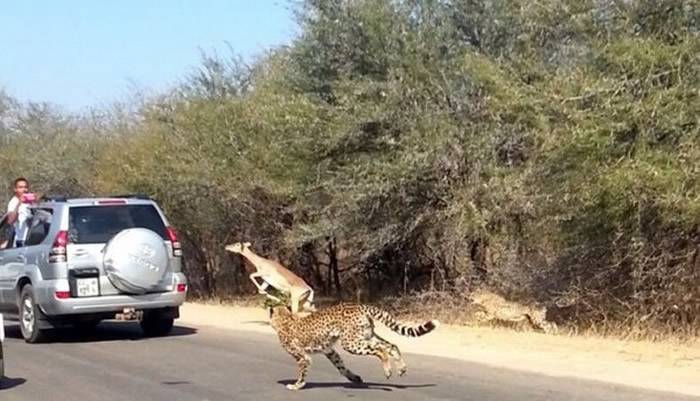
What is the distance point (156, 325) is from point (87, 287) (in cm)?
182

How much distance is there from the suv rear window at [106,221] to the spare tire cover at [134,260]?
37cm

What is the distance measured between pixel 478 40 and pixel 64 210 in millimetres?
7365

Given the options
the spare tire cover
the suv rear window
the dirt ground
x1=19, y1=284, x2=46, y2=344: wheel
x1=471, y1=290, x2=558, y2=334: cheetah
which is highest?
the suv rear window

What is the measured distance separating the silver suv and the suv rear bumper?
0.04ft

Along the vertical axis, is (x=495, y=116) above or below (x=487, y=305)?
above

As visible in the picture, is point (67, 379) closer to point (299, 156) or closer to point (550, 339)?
point (550, 339)

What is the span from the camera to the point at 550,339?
57.1 feet

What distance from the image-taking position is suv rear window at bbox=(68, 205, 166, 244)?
17.0 meters

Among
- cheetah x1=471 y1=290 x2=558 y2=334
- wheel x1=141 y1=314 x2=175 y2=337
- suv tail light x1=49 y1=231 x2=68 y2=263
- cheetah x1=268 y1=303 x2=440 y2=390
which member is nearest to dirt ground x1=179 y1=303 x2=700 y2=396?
cheetah x1=471 y1=290 x2=558 y2=334

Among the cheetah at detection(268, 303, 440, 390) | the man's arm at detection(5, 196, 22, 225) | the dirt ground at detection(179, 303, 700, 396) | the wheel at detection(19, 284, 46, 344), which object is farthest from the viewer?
the man's arm at detection(5, 196, 22, 225)

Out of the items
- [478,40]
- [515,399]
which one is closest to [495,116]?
[478,40]

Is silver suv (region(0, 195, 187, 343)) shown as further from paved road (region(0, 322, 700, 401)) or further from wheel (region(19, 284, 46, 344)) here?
paved road (region(0, 322, 700, 401))

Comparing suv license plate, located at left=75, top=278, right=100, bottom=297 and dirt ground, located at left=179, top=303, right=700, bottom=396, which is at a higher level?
suv license plate, located at left=75, top=278, right=100, bottom=297

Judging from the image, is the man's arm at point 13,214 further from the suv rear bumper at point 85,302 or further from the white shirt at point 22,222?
the suv rear bumper at point 85,302
